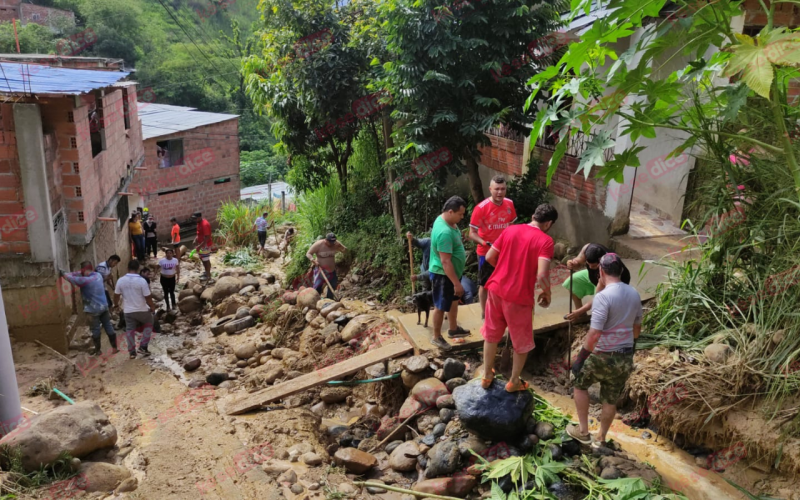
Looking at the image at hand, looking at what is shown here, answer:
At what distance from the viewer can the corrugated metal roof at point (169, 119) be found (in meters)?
19.7

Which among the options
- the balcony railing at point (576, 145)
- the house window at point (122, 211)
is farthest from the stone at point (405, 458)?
the house window at point (122, 211)

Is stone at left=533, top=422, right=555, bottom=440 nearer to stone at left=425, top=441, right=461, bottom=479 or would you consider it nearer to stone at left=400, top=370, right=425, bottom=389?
stone at left=425, top=441, right=461, bottom=479

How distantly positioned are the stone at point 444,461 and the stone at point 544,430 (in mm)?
675

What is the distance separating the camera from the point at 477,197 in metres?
9.49

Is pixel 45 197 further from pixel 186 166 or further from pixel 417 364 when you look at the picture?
pixel 186 166

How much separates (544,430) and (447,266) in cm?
179

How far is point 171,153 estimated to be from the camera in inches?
816

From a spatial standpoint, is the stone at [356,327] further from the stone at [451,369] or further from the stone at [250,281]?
the stone at [250,281]

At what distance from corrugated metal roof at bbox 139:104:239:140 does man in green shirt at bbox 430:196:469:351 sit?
15784mm

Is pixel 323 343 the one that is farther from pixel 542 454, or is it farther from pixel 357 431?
pixel 542 454

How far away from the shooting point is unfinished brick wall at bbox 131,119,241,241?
19.8 meters

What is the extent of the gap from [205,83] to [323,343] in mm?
30791

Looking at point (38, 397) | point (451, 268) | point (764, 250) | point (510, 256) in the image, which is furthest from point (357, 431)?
point (764, 250)

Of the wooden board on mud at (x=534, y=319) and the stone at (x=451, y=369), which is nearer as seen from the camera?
the stone at (x=451, y=369)
